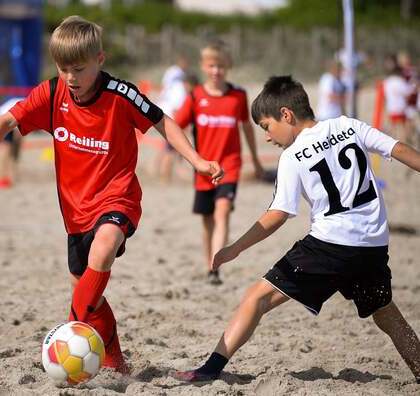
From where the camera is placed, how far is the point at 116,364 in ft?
15.9

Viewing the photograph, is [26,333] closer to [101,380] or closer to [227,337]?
[101,380]

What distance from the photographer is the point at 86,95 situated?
4.66m

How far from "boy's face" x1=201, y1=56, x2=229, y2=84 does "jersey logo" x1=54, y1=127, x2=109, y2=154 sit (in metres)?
3.27

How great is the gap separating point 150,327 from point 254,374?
1.37m

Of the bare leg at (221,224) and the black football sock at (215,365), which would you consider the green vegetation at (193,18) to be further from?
the black football sock at (215,365)

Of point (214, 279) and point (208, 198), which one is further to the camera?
point (208, 198)

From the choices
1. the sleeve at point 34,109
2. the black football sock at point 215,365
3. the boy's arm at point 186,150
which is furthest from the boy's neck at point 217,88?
the black football sock at point 215,365

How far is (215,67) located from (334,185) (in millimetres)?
3657

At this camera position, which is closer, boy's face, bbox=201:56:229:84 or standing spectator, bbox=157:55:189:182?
boy's face, bbox=201:56:229:84

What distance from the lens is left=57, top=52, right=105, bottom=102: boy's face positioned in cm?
447

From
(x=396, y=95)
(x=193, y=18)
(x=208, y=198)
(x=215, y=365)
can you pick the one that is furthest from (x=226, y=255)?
(x=193, y=18)

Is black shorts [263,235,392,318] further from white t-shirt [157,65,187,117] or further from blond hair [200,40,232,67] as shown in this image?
white t-shirt [157,65,187,117]

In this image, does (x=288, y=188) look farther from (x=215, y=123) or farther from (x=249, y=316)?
(x=215, y=123)

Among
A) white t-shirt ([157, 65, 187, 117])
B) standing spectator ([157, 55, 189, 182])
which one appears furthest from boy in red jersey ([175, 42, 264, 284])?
white t-shirt ([157, 65, 187, 117])
